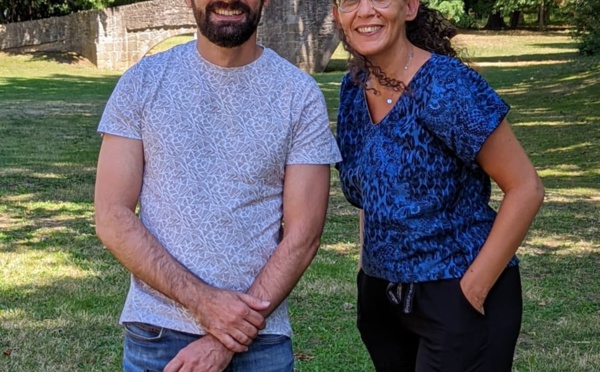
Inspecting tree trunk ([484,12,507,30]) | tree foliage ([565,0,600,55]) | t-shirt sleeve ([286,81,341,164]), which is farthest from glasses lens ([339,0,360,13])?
tree trunk ([484,12,507,30])

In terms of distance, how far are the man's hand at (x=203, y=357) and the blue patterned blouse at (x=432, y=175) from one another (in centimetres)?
53

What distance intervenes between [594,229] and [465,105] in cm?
620

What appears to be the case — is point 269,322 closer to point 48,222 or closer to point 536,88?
point 48,222

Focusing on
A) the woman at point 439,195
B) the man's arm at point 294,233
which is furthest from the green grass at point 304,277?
the man's arm at point 294,233

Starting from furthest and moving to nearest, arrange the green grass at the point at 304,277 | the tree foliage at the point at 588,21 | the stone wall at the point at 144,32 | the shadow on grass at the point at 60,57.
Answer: the shadow on grass at the point at 60,57
the stone wall at the point at 144,32
the tree foliage at the point at 588,21
the green grass at the point at 304,277

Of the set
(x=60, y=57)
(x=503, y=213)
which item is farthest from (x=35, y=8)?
(x=503, y=213)

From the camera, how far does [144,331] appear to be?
8.67ft

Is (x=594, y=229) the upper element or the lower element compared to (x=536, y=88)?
upper

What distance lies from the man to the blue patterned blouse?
0.57 ft

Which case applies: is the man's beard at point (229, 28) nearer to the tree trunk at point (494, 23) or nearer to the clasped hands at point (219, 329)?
the clasped hands at point (219, 329)

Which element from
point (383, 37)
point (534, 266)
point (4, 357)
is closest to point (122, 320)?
point (383, 37)

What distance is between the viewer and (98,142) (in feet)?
46.9

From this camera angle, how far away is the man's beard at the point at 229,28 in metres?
2.66

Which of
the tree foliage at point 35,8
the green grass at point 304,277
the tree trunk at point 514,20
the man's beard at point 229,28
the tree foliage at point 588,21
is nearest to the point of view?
the man's beard at point 229,28
